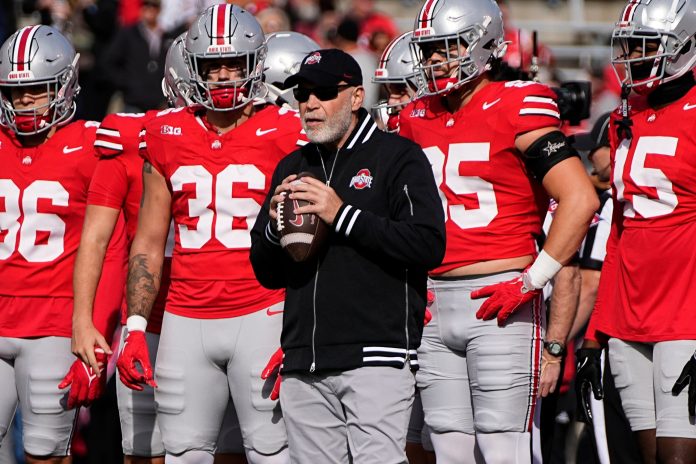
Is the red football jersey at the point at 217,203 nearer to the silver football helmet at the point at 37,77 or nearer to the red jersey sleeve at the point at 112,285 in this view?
the red jersey sleeve at the point at 112,285

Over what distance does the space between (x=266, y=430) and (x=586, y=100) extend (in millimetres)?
2191

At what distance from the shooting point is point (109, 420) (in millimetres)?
8023

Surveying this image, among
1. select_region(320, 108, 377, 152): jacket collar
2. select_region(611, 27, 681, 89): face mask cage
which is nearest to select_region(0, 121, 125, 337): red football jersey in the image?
select_region(320, 108, 377, 152): jacket collar

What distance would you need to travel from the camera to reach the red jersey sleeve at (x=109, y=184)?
5828 millimetres

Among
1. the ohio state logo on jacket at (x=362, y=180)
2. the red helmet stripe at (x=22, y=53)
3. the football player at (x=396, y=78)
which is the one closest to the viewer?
the ohio state logo on jacket at (x=362, y=180)

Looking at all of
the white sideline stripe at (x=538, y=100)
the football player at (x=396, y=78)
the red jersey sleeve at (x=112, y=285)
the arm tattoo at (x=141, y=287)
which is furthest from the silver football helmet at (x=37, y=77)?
the white sideline stripe at (x=538, y=100)

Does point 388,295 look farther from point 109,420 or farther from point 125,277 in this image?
point 109,420

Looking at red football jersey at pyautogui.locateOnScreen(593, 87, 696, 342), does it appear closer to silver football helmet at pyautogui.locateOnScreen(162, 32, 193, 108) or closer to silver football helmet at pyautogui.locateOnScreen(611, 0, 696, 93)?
silver football helmet at pyautogui.locateOnScreen(611, 0, 696, 93)

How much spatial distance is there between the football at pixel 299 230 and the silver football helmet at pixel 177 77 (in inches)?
61.0

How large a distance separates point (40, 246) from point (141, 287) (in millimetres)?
659

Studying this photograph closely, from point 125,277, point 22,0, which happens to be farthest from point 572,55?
point 125,277

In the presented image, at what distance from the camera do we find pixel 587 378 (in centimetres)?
558

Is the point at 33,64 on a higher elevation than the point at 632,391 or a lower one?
higher

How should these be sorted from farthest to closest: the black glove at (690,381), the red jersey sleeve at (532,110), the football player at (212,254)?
the football player at (212,254)
the red jersey sleeve at (532,110)
the black glove at (690,381)
